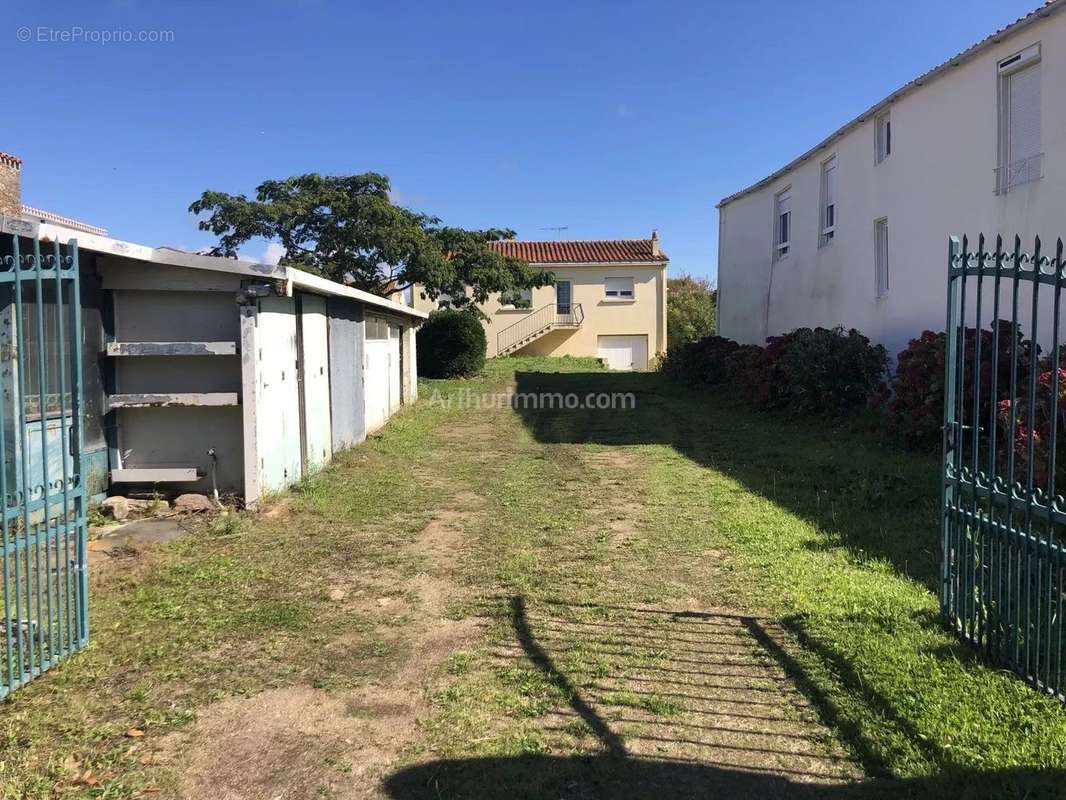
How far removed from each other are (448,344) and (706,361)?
7992 mm

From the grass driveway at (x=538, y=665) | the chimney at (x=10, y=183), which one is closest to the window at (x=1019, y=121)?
the grass driveway at (x=538, y=665)

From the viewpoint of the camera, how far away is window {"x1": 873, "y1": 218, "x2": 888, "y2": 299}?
44.7 feet

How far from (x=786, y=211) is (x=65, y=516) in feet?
57.3

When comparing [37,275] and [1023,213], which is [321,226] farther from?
[37,275]

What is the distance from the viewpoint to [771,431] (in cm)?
1244

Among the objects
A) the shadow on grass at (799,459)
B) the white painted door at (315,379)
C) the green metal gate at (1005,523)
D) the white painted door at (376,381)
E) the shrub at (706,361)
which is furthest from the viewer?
the shrub at (706,361)

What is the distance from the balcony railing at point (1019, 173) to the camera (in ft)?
31.3

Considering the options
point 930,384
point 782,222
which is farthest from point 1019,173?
point 782,222

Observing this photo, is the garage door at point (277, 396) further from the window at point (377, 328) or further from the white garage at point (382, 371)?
the window at point (377, 328)

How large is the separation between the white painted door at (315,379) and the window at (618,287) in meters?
24.7

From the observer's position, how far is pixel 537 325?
109ft

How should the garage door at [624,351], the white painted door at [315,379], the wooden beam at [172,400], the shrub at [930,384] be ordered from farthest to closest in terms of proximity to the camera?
the garage door at [624,351] → the shrub at [930,384] → the white painted door at [315,379] → the wooden beam at [172,400]

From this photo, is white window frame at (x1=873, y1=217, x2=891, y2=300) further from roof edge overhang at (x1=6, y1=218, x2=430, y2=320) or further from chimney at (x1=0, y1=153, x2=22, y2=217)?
chimney at (x1=0, y1=153, x2=22, y2=217)

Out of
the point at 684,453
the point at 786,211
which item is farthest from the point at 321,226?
the point at 684,453
